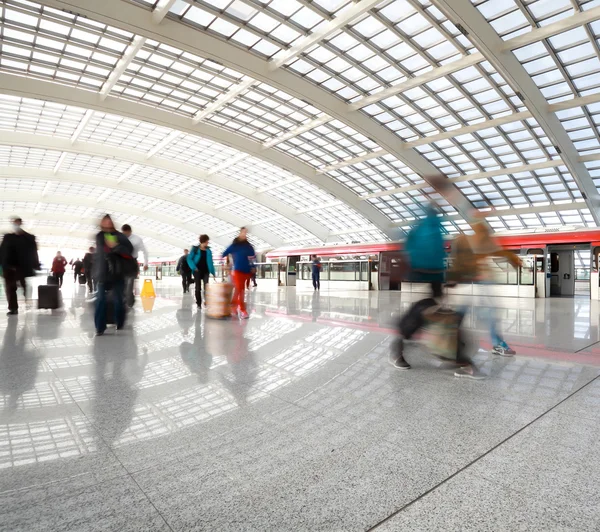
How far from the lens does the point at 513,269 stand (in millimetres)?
18812

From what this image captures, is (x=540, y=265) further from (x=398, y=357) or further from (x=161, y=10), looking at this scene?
(x=161, y=10)

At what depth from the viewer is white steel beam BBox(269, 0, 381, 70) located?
17156mm

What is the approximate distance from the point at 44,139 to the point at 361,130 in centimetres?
2354

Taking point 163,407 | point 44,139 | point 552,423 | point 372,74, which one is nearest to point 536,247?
point 372,74

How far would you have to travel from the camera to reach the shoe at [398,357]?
3947 millimetres

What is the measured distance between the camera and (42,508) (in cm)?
160

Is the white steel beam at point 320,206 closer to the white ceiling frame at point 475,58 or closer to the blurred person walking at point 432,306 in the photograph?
the white ceiling frame at point 475,58

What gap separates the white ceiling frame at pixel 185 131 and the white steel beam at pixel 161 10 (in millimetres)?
8680

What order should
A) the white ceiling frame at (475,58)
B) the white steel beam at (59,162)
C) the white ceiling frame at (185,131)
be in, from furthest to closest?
the white steel beam at (59,162) < the white ceiling frame at (185,131) < the white ceiling frame at (475,58)

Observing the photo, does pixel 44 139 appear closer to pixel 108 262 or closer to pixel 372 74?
pixel 372 74

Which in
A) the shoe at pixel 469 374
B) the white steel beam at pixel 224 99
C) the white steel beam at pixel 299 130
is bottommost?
the shoe at pixel 469 374

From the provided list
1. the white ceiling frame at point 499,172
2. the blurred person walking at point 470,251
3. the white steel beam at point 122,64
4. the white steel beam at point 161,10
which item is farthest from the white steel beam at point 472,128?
the blurred person walking at point 470,251

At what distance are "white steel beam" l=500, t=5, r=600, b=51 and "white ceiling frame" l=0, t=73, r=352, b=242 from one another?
61.1 ft

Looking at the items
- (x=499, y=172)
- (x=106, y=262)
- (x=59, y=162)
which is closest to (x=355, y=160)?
(x=499, y=172)
